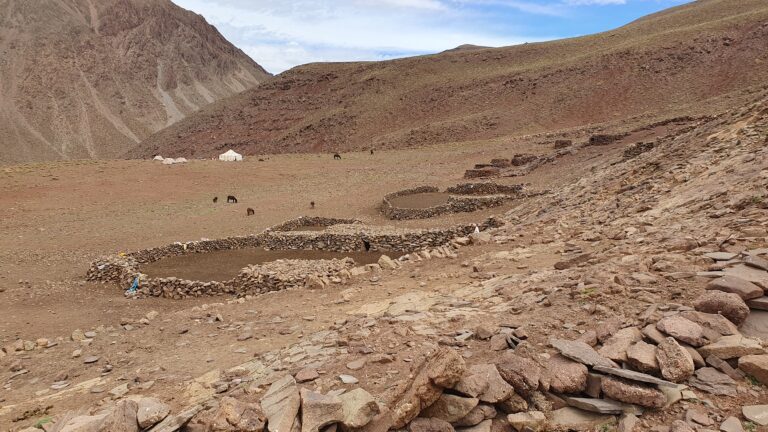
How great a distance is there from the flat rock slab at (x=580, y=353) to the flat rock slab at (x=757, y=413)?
95 cm

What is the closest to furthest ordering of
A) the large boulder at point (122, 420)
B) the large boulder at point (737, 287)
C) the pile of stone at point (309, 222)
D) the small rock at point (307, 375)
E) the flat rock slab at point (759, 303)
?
the large boulder at point (122, 420), the flat rock slab at point (759, 303), the large boulder at point (737, 287), the small rock at point (307, 375), the pile of stone at point (309, 222)

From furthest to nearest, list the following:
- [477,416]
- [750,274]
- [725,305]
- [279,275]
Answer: [279,275] < [750,274] < [725,305] < [477,416]

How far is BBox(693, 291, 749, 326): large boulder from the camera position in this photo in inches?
182

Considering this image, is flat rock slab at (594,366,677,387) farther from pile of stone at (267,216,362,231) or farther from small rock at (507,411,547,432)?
pile of stone at (267,216,362,231)

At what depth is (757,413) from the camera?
369 centimetres

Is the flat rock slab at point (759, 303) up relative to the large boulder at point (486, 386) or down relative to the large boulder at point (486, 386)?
up

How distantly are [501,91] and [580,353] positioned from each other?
61001 millimetres

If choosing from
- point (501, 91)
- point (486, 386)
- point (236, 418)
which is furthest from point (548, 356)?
point (501, 91)

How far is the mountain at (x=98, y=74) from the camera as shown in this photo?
335 ft

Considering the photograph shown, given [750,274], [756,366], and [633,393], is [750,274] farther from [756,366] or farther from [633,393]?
[633,393]

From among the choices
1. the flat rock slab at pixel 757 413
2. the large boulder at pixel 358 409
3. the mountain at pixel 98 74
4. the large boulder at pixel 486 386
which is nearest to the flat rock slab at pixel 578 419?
the large boulder at pixel 486 386

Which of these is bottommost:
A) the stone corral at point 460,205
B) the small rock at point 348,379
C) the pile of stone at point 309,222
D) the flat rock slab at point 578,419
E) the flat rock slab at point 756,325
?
the pile of stone at point 309,222

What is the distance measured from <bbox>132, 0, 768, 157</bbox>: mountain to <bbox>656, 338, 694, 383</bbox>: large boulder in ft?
123

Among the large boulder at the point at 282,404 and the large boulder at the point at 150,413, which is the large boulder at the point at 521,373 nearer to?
the large boulder at the point at 282,404
